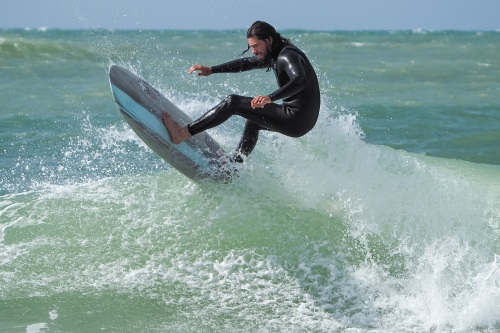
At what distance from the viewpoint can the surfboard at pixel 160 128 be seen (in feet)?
20.8

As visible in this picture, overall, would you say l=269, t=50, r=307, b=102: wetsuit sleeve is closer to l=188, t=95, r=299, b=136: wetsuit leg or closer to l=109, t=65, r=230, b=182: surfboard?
l=188, t=95, r=299, b=136: wetsuit leg

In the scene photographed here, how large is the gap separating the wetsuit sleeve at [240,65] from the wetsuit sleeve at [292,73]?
46 cm

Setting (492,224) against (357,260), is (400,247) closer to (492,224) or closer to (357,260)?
(357,260)

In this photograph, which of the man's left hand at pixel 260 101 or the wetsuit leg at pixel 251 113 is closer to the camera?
the man's left hand at pixel 260 101

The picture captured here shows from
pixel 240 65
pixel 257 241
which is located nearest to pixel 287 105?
pixel 240 65

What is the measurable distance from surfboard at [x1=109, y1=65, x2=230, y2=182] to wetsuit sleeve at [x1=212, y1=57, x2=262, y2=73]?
0.53m

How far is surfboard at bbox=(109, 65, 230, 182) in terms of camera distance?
20.8ft

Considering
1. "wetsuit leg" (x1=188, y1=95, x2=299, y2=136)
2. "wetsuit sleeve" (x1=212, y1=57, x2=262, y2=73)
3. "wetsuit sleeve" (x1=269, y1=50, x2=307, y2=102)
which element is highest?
"wetsuit sleeve" (x1=212, y1=57, x2=262, y2=73)

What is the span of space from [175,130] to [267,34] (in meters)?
1.06

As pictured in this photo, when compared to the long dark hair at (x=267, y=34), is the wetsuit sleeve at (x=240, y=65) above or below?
below

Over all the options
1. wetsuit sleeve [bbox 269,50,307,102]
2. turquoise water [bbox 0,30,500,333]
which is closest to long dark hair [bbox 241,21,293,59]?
wetsuit sleeve [bbox 269,50,307,102]

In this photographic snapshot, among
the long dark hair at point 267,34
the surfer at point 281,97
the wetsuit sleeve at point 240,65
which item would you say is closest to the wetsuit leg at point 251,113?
the surfer at point 281,97

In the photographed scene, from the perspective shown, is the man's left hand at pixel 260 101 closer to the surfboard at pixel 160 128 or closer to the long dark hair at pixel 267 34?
the long dark hair at pixel 267 34

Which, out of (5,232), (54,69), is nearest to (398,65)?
(54,69)
